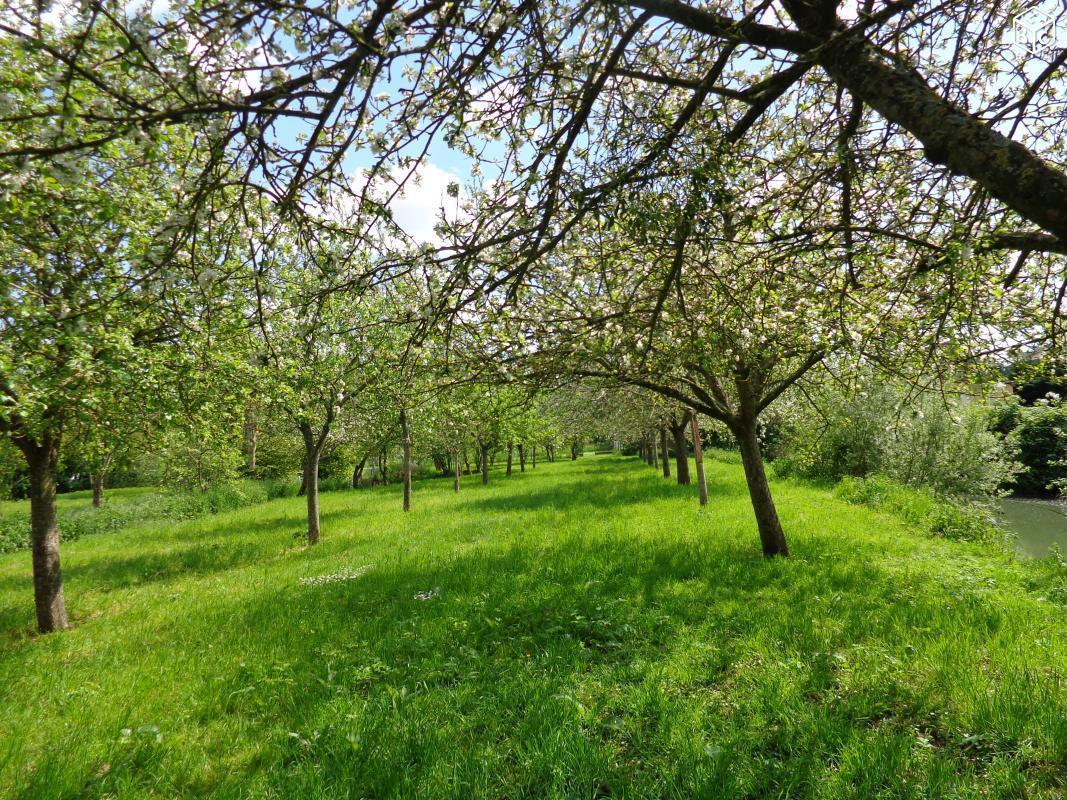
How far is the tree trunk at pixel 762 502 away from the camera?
875cm

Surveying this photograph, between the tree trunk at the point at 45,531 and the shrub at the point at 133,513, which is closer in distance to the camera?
the tree trunk at the point at 45,531

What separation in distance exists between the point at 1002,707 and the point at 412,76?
271 inches

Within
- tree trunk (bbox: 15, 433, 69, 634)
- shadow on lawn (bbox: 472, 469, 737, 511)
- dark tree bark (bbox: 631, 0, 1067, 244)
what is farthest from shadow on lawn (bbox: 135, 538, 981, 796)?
shadow on lawn (bbox: 472, 469, 737, 511)

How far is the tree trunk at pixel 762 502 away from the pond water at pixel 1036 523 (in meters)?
9.29

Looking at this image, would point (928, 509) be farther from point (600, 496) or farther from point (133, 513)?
point (133, 513)

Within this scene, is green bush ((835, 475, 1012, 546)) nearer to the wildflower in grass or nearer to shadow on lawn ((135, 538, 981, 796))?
shadow on lawn ((135, 538, 981, 796))

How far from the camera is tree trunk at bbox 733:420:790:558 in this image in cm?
875

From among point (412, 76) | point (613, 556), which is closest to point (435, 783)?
point (412, 76)

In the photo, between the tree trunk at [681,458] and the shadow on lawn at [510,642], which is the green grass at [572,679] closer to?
the shadow on lawn at [510,642]

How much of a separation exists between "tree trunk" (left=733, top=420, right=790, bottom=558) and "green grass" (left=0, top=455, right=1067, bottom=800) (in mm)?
410

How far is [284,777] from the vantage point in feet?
12.6

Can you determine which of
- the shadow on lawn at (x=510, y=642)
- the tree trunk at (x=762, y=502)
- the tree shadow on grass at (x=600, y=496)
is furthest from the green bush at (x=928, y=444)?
the shadow on lawn at (x=510, y=642)

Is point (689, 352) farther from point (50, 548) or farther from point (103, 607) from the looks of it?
point (103, 607)

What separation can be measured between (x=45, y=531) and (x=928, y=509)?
19.1m
